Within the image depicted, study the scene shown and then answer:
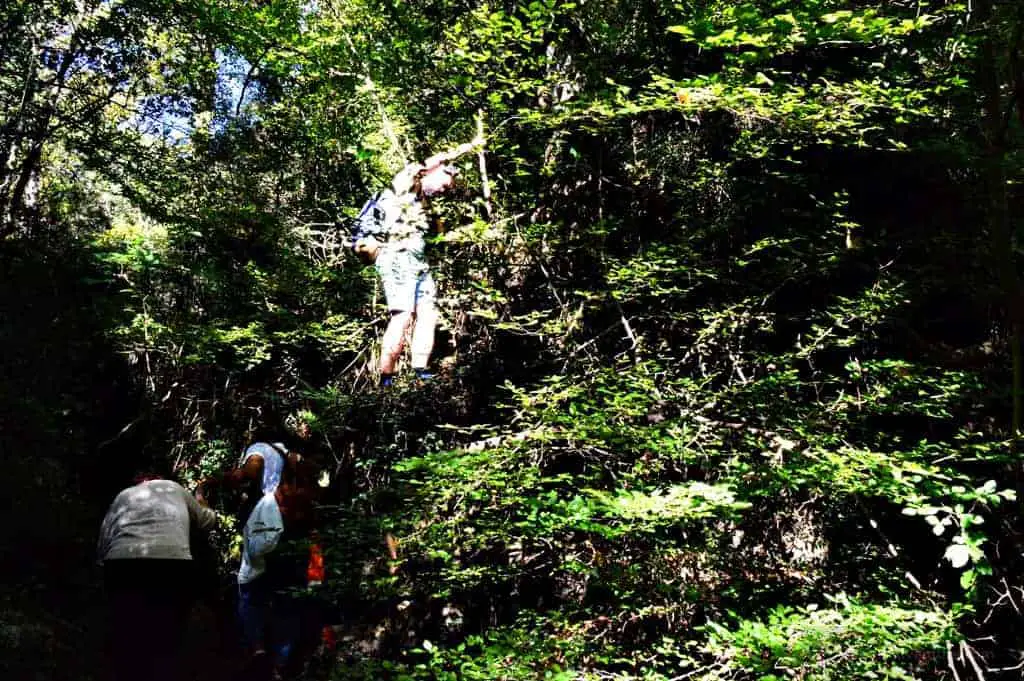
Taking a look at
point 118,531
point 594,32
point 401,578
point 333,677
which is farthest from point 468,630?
point 594,32

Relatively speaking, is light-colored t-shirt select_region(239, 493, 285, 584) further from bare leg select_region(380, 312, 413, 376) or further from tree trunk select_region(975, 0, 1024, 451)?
tree trunk select_region(975, 0, 1024, 451)

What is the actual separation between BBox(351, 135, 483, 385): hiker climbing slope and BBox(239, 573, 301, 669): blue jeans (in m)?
1.73

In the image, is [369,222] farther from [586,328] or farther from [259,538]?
[259,538]

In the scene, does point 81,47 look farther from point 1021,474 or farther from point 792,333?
point 1021,474

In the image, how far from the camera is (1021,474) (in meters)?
3.59

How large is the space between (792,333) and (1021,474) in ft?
6.12

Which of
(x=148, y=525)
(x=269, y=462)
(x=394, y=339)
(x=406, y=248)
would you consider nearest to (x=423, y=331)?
(x=394, y=339)

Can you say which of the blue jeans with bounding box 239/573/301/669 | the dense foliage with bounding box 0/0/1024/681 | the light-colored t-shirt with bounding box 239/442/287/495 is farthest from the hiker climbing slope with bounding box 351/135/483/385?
the blue jeans with bounding box 239/573/301/669

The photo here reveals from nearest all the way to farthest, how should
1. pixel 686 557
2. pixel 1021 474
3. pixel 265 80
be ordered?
pixel 1021 474
pixel 686 557
pixel 265 80

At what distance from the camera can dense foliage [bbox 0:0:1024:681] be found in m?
3.44

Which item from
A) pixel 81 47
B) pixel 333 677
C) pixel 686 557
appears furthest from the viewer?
pixel 81 47

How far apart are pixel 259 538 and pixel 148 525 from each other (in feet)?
2.45

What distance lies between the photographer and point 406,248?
492 centimetres

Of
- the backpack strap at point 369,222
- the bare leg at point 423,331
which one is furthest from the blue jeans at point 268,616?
the backpack strap at point 369,222
